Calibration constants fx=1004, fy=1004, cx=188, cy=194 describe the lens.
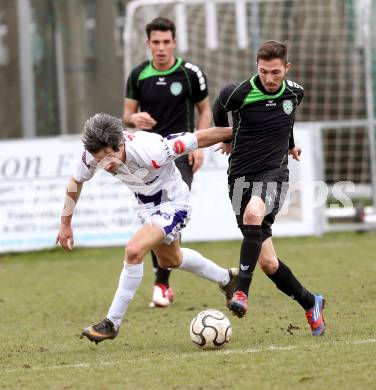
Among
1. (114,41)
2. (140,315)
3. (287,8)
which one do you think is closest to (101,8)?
(114,41)

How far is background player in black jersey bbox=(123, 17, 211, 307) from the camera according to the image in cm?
842

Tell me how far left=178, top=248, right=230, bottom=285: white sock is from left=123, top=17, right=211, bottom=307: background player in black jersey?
1.20 metres

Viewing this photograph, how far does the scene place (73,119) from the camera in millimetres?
16641

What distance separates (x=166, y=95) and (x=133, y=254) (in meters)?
2.52

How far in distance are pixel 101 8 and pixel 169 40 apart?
8.54 meters

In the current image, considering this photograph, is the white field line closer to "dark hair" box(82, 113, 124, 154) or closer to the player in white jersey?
the player in white jersey

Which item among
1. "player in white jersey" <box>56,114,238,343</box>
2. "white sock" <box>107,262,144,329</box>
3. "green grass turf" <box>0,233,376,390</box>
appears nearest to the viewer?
"green grass turf" <box>0,233,376,390</box>

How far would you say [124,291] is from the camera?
6371mm

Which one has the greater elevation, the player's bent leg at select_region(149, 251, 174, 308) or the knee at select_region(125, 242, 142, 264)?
the knee at select_region(125, 242, 142, 264)

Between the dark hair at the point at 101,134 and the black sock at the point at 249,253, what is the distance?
3.29 feet

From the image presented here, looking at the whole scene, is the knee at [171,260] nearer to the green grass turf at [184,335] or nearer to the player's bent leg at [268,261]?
the green grass turf at [184,335]

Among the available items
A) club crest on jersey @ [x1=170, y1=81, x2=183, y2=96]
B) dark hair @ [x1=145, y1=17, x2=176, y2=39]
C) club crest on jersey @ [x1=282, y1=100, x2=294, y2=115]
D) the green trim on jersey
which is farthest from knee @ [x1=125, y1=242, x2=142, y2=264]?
dark hair @ [x1=145, y1=17, x2=176, y2=39]

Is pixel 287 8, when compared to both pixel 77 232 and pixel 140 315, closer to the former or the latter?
pixel 77 232

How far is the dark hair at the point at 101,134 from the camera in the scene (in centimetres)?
603
